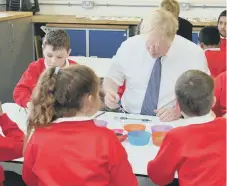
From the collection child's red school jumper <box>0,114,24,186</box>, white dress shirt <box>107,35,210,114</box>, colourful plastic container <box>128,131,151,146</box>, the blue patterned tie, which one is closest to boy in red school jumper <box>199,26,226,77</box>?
white dress shirt <box>107,35,210,114</box>

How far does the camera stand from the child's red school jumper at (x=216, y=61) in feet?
10.5

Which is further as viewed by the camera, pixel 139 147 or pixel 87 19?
pixel 87 19

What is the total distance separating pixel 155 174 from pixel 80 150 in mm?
344

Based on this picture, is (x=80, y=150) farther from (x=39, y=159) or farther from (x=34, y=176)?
(x=34, y=176)

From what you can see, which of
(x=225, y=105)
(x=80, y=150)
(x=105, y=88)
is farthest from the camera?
(x=105, y=88)

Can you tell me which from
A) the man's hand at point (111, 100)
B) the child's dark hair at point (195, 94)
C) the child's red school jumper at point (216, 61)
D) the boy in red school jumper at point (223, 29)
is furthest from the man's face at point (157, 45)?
the boy in red school jumper at point (223, 29)

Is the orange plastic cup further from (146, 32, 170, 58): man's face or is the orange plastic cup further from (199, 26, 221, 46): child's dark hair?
(199, 26, 221, 46): child's dark hair

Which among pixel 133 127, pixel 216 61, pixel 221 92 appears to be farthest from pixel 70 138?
pixel 216 61

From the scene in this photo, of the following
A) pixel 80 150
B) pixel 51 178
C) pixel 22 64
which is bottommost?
Answer: pixel 22 64

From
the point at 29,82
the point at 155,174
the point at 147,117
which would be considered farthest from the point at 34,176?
the point at 29,82

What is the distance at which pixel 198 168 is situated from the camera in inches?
59.4

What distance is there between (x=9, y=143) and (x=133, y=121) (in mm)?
726

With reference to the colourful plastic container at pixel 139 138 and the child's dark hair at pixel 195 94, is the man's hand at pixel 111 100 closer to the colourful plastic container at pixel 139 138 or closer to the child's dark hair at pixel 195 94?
the colourful plastic container at pixel 139 138

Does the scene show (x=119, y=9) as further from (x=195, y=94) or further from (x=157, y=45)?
(x=195, y=94)
